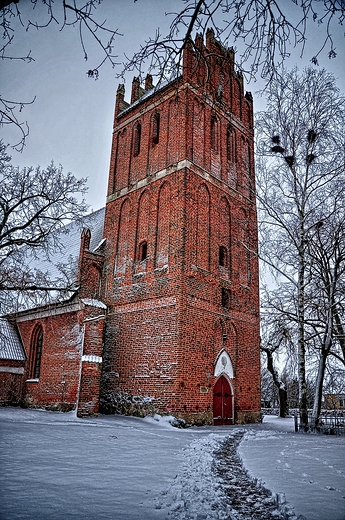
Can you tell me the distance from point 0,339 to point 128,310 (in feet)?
23.1

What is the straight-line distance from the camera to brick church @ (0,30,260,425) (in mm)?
13406

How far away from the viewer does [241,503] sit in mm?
4191

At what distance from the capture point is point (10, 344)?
61.8ft

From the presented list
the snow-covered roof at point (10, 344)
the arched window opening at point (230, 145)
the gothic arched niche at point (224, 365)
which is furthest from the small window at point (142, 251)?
the snow-covered roof at point (10, 344)

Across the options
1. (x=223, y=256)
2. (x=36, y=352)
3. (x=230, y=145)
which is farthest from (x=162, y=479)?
(x=230, y=145)

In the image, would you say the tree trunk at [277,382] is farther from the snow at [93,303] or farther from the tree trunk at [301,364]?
the snow at [93,303]

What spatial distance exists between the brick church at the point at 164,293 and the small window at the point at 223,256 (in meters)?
0.08

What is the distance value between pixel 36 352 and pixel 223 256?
9523mm

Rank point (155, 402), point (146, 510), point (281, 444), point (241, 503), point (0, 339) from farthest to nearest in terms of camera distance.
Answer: point (0, 339)
point (155, 402)
point (281, 444)
point (241, 503)
point (146, 510)

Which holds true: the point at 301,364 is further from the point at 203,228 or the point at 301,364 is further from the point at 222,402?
the point at 203,228

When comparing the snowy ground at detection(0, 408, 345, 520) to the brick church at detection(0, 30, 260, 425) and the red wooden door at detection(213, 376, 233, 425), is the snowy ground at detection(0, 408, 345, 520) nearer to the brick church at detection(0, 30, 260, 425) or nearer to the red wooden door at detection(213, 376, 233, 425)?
the brick church at detection(0, 30, 260, 425)

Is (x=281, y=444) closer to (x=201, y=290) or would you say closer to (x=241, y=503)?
(x=241, y=503)

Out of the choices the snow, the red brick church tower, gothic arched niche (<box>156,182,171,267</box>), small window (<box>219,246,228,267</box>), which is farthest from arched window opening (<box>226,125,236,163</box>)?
the snow

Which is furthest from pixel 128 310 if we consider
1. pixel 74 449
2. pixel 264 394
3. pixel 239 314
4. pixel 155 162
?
pixel 264 394
